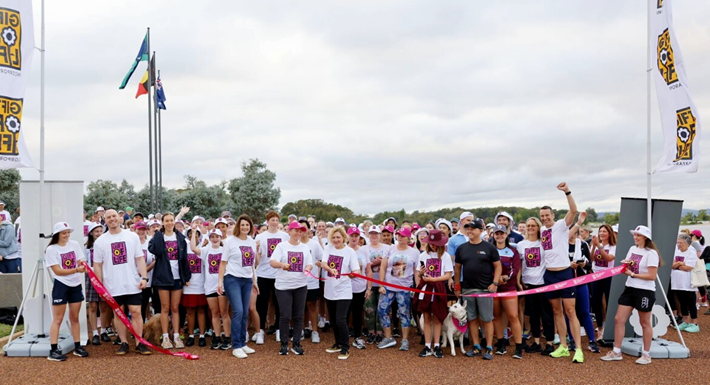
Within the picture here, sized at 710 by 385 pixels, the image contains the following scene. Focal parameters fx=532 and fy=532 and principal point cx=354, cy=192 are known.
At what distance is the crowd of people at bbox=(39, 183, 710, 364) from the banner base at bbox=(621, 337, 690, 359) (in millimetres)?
350

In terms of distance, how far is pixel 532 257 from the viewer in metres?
7.49

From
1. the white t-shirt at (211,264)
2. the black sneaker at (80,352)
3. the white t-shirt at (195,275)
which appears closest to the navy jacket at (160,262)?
the white t-shirt at (195,275)

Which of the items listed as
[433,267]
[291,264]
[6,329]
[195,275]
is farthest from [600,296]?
[6,329]

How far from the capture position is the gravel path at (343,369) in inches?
250

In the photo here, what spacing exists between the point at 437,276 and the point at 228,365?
308 centimetres

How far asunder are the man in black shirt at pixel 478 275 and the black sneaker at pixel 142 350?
446cm

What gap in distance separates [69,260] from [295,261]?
3.08m

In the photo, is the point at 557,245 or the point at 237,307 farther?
the point at 237,307

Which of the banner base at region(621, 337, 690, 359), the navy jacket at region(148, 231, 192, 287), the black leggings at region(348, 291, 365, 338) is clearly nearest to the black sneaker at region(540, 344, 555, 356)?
the banner base at region(621, 337, 690, 359)

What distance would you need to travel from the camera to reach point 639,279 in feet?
23.3

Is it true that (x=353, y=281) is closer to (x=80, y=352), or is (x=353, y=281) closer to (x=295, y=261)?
(x=295, y=261)

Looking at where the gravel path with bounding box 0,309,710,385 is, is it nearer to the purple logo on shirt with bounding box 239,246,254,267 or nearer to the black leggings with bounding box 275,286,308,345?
the black leggings with bounding box 275,286,308,345

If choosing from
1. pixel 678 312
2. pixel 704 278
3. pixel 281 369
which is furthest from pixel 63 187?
pixel 704 278

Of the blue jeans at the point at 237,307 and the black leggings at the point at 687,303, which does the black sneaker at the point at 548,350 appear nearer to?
the black leggings at the point at 687,303
